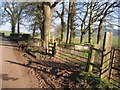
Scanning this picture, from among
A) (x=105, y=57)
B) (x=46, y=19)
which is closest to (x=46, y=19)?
(x=46, y=19)

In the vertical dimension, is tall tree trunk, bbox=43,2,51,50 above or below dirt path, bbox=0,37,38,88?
above

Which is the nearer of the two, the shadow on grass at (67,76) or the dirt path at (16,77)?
the shadow on grass at (67,76)

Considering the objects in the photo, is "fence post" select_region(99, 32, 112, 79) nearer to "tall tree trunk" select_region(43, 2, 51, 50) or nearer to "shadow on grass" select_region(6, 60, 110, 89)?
"shadow on grass" select_region(6, 60, 110, 89)

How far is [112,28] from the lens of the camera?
31609mm

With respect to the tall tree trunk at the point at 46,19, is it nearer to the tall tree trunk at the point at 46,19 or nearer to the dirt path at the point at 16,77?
the tall tree trunk at the point at 46,19

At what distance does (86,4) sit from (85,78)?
66.9 ft

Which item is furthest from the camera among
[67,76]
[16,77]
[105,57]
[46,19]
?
[46,19]

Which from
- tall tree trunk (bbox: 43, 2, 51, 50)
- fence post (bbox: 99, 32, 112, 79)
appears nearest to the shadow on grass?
fence post (bbox: 99, 32, 112, 79)

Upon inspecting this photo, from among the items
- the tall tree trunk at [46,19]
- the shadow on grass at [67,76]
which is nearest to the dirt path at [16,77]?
the shadow on grass at [67,76]

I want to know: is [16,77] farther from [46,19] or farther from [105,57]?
[46,19]

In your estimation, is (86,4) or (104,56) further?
(86,4)

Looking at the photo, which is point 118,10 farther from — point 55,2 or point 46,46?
point 46,46

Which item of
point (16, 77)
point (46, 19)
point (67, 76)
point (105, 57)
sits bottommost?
point (16, 77)

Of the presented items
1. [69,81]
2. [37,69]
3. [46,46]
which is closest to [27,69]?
[37,69]
